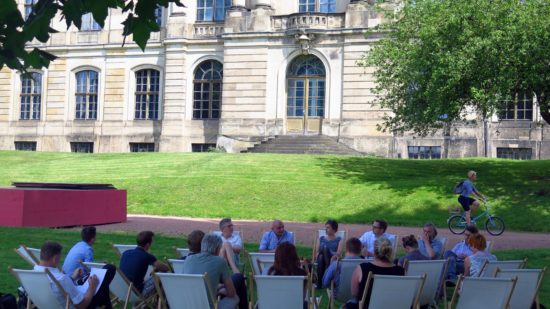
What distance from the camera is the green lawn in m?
12.7

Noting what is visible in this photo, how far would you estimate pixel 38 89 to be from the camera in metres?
45.9

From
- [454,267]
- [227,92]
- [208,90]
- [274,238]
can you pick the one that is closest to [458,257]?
[454,267]

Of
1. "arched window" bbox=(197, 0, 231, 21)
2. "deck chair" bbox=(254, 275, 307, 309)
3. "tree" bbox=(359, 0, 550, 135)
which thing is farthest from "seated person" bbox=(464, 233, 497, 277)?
"arched window" bbox=(197, 0, 231, 21)

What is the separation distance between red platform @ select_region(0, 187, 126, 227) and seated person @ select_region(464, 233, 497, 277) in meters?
11.6

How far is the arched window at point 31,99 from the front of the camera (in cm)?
4578

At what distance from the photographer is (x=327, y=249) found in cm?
1158

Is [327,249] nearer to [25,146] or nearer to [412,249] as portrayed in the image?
[412,249]

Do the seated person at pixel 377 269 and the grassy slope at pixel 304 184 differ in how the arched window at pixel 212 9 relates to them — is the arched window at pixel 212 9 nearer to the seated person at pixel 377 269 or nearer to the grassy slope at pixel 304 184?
the grassy slope at pixel 304 184

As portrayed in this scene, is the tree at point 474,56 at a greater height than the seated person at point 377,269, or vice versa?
the tree at point 474,56

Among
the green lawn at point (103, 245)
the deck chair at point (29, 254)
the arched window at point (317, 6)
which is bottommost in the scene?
the green lawn at point (103, 245)

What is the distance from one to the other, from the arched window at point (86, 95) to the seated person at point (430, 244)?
118ft

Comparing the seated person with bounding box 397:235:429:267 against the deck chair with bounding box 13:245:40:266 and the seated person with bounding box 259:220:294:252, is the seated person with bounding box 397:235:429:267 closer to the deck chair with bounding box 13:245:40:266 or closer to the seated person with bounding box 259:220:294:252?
the seated person with bounding box 259:220:294:252

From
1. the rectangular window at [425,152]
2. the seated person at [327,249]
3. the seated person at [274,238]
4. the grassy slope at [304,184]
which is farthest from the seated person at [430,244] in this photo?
the rectangular window at [425,152]

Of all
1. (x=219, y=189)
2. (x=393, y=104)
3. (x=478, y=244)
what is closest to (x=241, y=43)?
(x=393, y=104)
